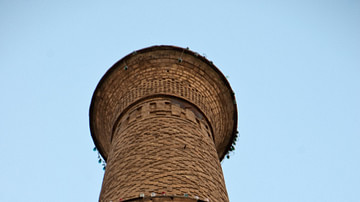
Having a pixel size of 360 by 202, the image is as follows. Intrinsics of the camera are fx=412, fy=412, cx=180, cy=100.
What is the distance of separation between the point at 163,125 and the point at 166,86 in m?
0.90

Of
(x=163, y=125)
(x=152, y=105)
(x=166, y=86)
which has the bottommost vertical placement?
(x=163, y=125)

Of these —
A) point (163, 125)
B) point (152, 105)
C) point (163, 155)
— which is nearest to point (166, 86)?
point (152, 105)

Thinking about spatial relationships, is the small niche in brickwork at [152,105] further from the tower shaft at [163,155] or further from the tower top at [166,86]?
the tower top at [166,86]

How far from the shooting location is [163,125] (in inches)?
179

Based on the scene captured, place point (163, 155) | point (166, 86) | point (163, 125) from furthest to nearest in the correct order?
point (166, 86)
point (163, 125)
point (163, 155)

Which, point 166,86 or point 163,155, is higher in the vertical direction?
point 166,86

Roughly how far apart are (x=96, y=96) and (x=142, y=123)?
150 cm

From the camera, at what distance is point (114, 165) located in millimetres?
4324

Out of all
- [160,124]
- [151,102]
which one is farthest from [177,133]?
[151,102]

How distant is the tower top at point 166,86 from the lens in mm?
5410

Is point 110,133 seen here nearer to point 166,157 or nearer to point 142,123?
point 142,123

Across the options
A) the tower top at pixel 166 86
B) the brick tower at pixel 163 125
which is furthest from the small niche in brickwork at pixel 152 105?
the tower top at pixel 166 86

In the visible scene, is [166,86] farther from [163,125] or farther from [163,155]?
[163,155]

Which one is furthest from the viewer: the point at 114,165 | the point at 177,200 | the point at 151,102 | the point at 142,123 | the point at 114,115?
the point at 114,115
